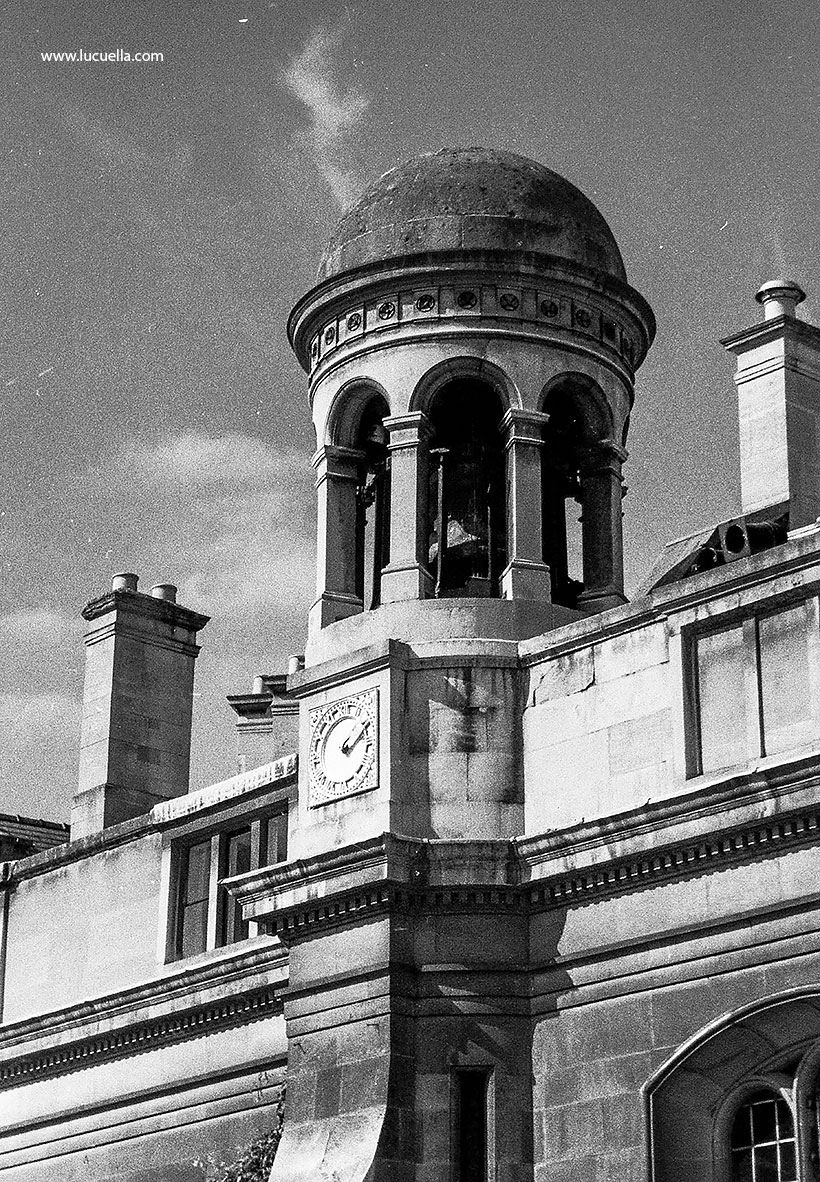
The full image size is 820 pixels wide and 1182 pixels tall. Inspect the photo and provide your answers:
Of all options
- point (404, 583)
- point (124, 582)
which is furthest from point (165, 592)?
point (404, 583)

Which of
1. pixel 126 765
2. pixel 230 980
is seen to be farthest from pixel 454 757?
pixel 126 765

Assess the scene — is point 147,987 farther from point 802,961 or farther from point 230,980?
point 802,961

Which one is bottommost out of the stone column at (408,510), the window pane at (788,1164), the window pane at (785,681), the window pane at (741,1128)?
the window pane at (788,1164)

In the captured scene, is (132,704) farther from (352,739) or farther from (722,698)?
(722,698)

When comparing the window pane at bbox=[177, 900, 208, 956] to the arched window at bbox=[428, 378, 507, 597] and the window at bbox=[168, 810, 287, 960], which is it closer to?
the window at bbox=[168, 810, 287, 960]

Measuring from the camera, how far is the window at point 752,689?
75.4ft

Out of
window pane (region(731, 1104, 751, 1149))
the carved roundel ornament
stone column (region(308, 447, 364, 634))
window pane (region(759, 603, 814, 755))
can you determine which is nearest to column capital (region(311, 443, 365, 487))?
stone column (region(308, 447, 364, 634))

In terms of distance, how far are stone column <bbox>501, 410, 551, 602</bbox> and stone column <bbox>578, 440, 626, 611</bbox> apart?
0.78 m

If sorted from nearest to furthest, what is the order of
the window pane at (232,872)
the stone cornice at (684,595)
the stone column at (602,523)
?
the stone cornice at (684,595) → the stone column at (602,523) → the window pane at (232,872)

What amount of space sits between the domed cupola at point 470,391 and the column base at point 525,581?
0.06 feet

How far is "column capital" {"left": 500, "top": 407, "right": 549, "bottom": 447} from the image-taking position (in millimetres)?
26997

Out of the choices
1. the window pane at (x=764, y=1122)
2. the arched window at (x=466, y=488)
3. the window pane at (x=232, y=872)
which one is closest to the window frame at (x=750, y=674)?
the window pane at (x=764, y=1122)

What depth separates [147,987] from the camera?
96.6 feet

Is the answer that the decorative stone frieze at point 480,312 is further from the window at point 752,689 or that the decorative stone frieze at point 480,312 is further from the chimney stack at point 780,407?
the window at point 752,689
